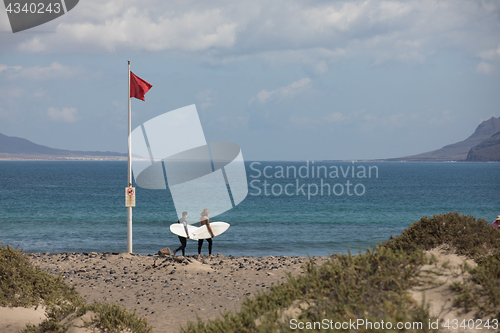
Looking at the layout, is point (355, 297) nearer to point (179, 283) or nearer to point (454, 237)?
point (454, 237)

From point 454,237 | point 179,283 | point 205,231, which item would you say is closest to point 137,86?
point 205,231

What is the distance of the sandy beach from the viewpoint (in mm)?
9234

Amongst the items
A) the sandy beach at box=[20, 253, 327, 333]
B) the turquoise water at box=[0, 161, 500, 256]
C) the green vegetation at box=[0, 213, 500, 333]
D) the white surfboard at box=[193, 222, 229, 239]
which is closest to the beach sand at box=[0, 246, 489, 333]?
the sandy beach at box=[20, 253, 327, 333]

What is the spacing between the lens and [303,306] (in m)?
5.08

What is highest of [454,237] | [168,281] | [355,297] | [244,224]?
[454,237]

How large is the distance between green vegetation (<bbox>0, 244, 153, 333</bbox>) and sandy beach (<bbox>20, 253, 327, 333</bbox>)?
3.55 feet

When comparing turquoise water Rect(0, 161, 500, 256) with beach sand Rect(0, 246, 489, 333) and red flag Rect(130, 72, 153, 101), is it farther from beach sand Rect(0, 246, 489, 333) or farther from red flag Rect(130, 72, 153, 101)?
red flag Rect(130, 72, 153, 101)

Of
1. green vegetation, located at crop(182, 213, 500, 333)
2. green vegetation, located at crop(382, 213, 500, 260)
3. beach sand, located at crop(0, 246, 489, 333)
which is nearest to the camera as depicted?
green vegetation, located at crop(182, 213, 500, 333)

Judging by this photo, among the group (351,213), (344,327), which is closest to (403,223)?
(351,213)

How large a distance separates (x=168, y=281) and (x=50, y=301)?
4543mm

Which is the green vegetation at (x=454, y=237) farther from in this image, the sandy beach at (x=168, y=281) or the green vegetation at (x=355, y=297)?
the sandy beach at (x=168, y=281)

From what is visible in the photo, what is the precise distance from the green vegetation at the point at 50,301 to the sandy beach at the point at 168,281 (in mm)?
1081

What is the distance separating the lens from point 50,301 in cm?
746

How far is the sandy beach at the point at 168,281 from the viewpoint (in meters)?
9.23
